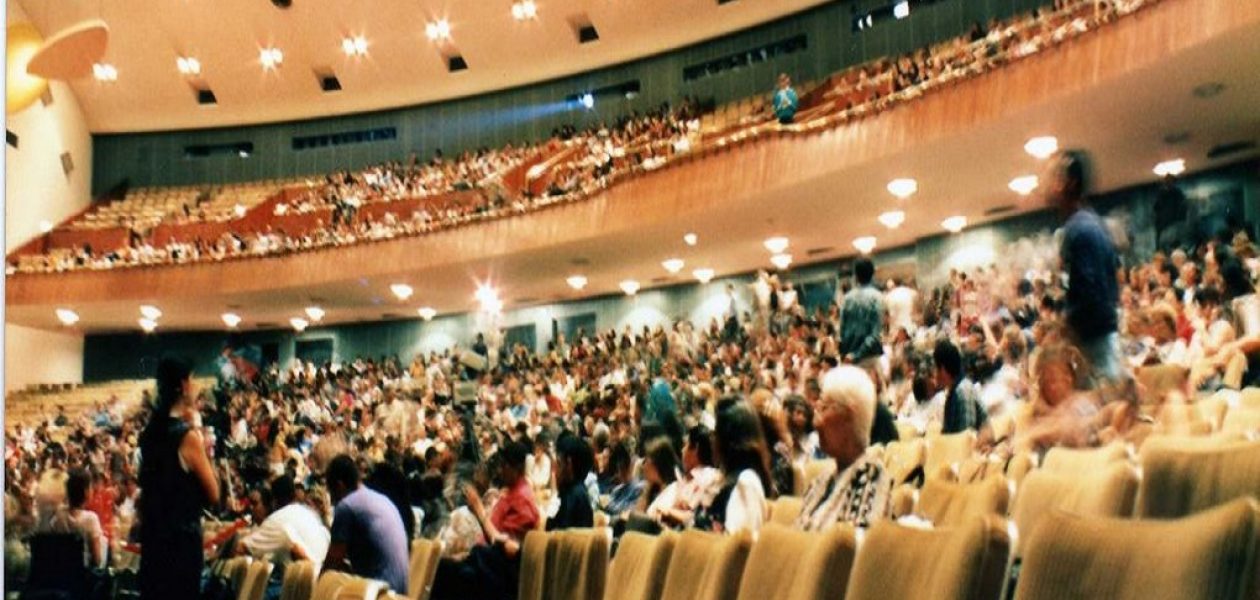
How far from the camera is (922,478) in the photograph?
3877 millimetres

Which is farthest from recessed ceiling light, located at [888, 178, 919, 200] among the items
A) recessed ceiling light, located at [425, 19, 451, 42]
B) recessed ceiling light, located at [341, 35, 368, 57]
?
recessed ceiling light, located at [341, 35, 368, 57]

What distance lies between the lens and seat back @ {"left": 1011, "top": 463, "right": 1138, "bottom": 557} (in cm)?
224

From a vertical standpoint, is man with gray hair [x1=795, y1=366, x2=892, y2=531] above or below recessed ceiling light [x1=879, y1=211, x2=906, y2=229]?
below

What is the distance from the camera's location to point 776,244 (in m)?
15.1

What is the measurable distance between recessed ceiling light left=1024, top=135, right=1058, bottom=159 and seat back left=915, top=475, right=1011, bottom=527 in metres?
7.52

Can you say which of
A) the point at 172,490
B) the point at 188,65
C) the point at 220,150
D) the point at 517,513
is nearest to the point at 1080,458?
the point at 517,513

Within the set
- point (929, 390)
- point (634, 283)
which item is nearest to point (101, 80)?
point (634, 283)

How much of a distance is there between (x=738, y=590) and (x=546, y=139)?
19345 millimetres

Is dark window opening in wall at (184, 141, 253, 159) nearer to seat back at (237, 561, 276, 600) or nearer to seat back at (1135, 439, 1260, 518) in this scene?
seat back at (237, 561, 276, 600)

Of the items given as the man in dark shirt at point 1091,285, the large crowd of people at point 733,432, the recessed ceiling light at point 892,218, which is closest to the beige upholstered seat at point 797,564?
the large crowd of people at point 733,432

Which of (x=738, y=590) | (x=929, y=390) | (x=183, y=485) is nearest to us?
(x=738, y=590)

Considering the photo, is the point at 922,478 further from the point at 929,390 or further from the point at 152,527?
the point at 929,390

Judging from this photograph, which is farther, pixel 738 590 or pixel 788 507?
pixel 788 507

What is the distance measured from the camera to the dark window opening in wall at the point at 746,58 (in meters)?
18.2
